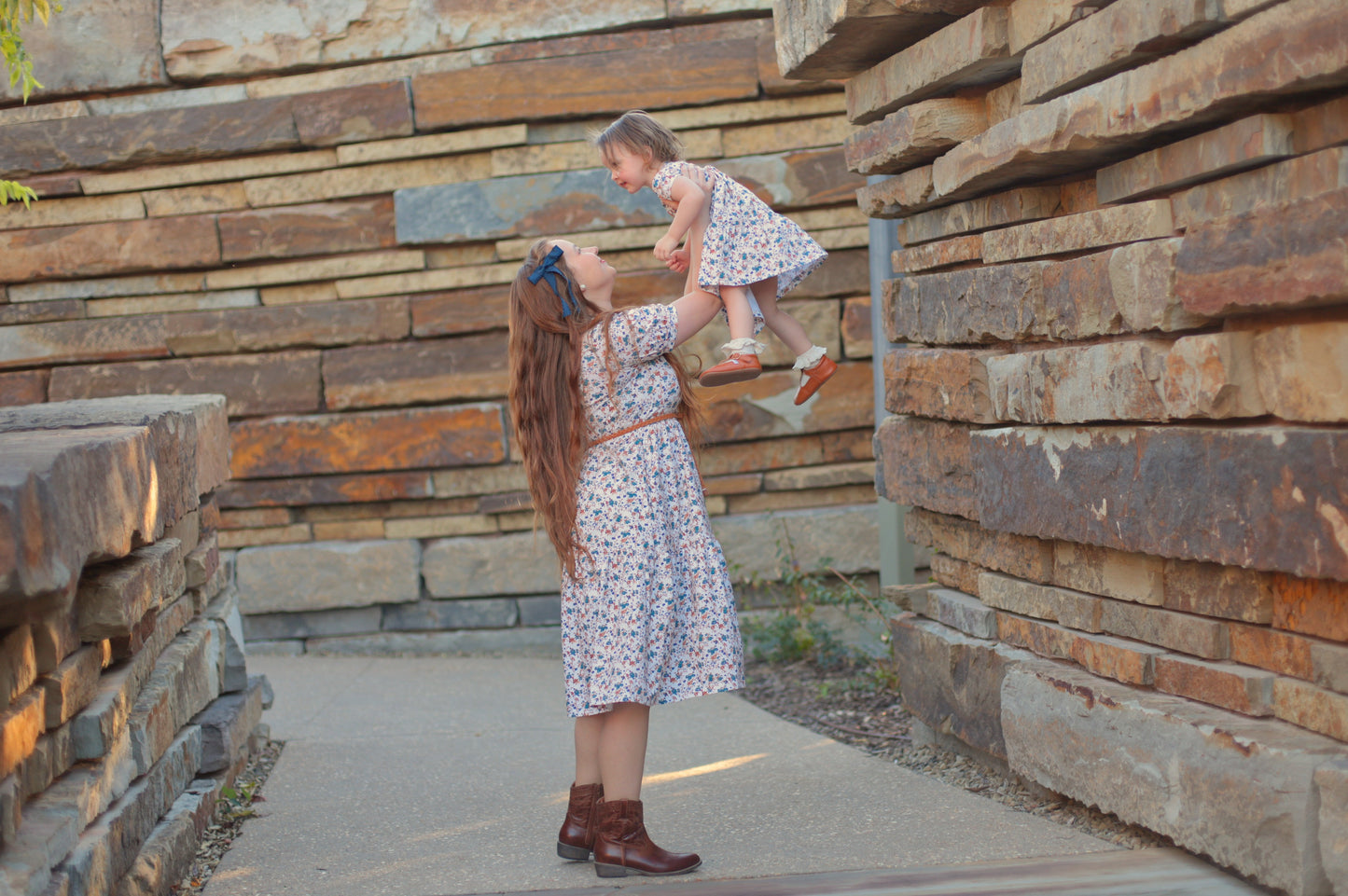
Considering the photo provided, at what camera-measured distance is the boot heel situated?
3.30 meters

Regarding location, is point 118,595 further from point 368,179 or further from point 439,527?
point 368,179

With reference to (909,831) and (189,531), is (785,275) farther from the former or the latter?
(189,531)

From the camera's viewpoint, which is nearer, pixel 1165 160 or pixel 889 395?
pixel 1165 160

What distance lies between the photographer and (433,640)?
643 cm

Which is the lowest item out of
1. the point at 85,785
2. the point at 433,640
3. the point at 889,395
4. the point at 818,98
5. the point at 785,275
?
the point at 433,640

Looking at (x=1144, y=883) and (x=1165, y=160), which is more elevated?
(x=1165, y=160)

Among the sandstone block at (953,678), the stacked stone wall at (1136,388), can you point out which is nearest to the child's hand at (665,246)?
the stacked stone wall at (1136,388)

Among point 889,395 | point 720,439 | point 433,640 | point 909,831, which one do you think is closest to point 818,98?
point 720,439

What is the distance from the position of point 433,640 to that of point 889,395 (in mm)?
3055

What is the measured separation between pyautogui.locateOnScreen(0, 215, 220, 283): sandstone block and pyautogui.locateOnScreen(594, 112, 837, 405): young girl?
3358 millimetres

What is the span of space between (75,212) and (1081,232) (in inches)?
207

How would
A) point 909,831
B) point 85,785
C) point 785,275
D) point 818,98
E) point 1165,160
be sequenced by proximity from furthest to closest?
point 818,98
point 785,275
point 909,831
point 1165,160
point 85,785

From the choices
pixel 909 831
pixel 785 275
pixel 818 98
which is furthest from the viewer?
pixel 818 98

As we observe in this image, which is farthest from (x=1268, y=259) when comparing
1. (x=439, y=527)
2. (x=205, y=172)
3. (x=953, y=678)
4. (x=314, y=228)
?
(x=205, y=172)
